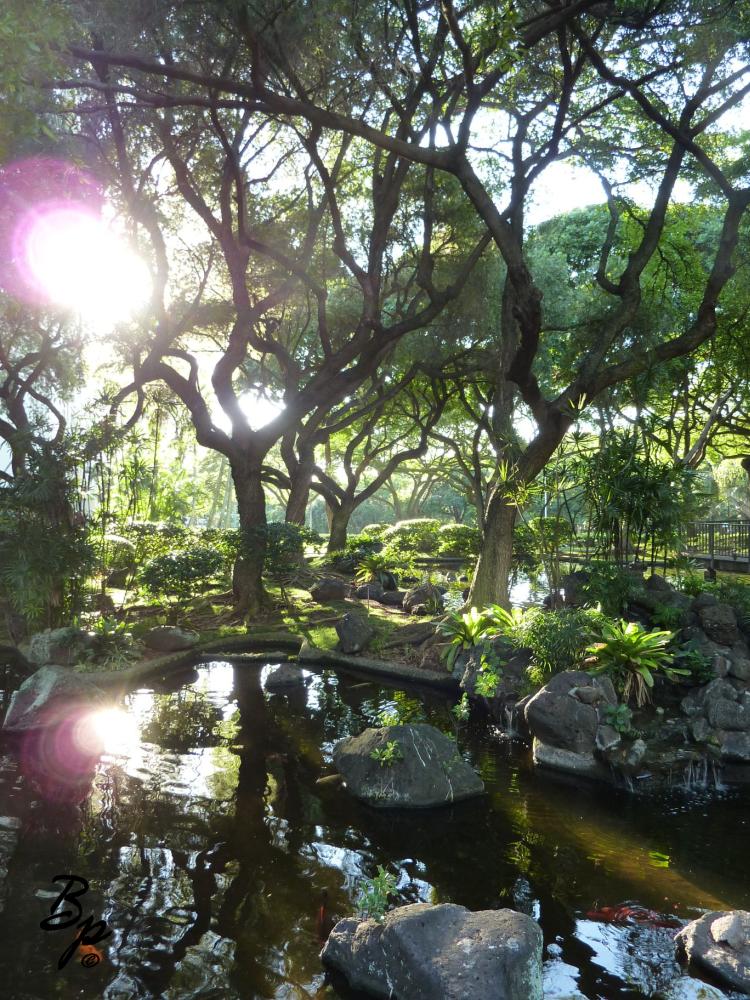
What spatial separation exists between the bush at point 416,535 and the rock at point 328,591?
832 cm

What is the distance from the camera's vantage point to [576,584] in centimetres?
1128

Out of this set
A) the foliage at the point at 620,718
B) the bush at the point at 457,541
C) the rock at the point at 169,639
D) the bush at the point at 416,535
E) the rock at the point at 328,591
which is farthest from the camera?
the bush at the point at 416,535

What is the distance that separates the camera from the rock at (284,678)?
1056cm

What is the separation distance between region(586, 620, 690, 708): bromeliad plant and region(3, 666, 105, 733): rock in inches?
257

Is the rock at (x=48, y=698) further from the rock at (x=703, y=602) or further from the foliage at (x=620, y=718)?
the rock at (x=703, y=602)

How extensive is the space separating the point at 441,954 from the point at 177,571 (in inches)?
386

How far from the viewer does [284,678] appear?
10.6 metres

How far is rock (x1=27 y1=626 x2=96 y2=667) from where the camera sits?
10.3m

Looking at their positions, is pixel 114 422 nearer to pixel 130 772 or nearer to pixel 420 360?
pixel 130 772

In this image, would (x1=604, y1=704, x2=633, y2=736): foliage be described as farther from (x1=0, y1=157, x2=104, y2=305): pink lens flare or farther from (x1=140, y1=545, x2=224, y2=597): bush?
(x1=0, y1=157, x2=104, y2=305): pink lens flare

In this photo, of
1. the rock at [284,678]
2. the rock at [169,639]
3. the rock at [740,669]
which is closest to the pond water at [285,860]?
the rock at [740,669]

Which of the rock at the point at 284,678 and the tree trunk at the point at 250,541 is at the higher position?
Result: the tree trunk at the point at 250,541

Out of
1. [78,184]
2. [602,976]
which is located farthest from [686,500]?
[78,184]

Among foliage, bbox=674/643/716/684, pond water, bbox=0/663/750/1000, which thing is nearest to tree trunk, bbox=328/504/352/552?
pond water, bbox=0/663/750/1000
